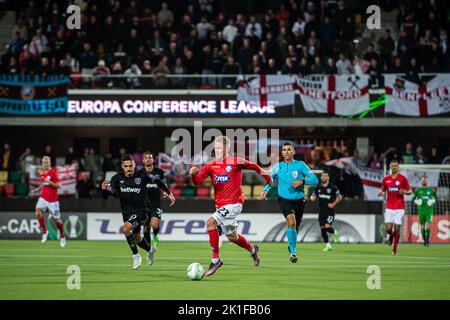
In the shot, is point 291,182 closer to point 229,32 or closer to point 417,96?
point 417,96

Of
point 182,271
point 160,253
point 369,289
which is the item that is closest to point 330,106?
point 160,253

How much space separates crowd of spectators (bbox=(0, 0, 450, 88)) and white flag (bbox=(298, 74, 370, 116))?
1.98 feet

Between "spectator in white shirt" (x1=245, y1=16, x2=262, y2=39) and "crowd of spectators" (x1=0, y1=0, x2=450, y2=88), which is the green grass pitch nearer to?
"crowd of spectators" (x1=0, y1=0, x2=450, y2=88)

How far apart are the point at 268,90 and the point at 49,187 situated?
8725mm

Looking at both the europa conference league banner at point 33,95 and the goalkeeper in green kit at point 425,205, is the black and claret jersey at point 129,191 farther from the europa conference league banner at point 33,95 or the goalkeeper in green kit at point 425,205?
the europa conference league banner at point 33,95

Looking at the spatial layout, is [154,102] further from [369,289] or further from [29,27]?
[369,289]

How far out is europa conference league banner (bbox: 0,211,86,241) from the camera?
3122cm

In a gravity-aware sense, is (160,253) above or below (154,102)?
below

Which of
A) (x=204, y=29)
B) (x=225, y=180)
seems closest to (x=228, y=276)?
(x=225, y=180)

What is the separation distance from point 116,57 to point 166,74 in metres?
2.03

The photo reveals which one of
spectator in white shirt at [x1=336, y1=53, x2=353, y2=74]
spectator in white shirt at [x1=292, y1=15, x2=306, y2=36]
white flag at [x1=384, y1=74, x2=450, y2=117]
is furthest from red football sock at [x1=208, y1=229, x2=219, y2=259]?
spectator in white shirt at [x1=292, y1=15, x2=306, y2=36]

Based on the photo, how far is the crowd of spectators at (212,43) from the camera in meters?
33.0

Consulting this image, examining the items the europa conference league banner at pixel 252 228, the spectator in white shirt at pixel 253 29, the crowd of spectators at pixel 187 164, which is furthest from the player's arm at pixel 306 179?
the spectator in white shirt at pixel 253 29

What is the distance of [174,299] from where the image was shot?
1187 cm
